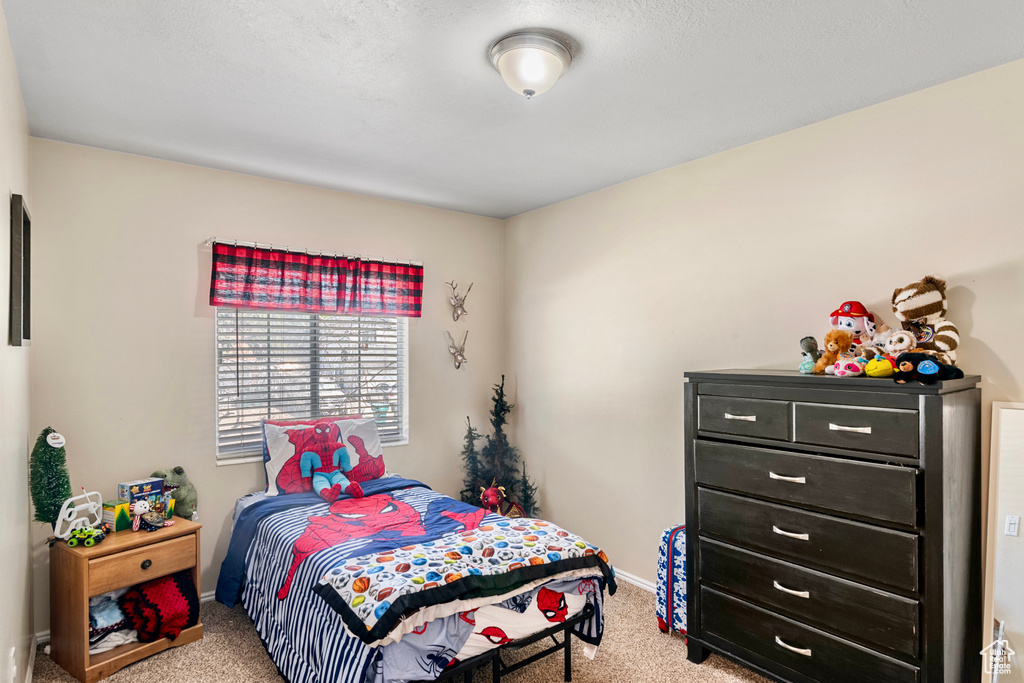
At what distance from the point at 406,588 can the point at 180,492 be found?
5.82ft

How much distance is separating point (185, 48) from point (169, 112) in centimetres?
66

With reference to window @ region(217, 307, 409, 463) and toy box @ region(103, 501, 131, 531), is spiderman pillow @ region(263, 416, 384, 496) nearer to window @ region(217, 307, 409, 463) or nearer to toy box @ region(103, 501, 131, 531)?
window @ region(217, 307, 409, 463)

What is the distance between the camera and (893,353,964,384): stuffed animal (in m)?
2.01

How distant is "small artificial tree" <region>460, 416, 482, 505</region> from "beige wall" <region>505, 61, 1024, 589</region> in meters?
0.39

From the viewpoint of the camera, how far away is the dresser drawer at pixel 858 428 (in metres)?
2.05

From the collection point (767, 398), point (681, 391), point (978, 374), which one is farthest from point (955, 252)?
point (681, 391)

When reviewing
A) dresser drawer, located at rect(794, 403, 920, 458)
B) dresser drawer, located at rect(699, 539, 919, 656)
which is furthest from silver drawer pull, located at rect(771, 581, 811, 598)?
dresser drawer, located at rect(794, 403, 920, 458)

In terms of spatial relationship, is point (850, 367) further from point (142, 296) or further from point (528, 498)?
point (142, 296)

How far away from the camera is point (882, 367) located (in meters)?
2.18

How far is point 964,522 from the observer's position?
217 centimetres

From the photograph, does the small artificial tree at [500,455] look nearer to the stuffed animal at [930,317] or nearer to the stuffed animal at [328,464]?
the stuffed animal at [328,464]

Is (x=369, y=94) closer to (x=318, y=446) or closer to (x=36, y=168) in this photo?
(x=36, y=168)

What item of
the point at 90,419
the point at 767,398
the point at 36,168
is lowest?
the point at 90,419

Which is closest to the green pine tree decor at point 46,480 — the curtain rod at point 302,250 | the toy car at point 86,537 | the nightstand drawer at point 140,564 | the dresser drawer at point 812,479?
the toy car at point 86,537
